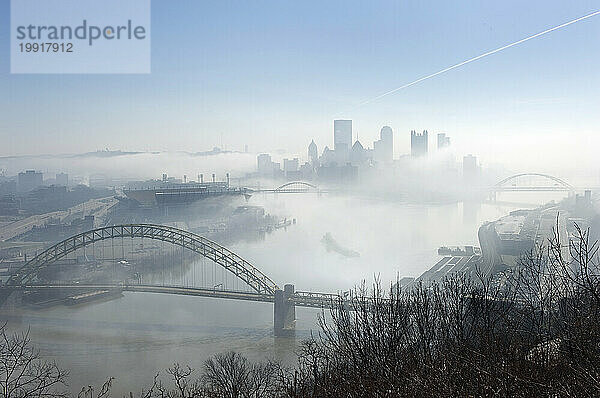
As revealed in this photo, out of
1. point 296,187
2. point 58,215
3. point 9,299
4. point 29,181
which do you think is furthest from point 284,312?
point 29,181

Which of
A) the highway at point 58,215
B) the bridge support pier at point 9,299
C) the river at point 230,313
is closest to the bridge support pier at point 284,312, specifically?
the river at point 230,313

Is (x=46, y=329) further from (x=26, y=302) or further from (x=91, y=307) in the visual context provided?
(x=26, y=302)

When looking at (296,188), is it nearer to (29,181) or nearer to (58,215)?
(58,215)

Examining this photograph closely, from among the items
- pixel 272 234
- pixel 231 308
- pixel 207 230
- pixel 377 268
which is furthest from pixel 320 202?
pixel 231 308

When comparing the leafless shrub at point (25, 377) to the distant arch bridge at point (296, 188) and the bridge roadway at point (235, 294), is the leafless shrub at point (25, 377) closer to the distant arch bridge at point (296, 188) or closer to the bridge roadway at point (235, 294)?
the bridge roadway at point (235, 294)

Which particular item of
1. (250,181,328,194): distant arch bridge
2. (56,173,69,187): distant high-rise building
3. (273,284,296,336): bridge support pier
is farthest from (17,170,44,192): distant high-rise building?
(273,284,296,336): bridge support pier

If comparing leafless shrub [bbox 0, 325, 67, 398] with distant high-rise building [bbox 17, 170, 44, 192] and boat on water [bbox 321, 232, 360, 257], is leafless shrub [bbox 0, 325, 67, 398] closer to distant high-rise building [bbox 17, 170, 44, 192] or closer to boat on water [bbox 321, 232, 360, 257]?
boat on water [bbox 321, 232, 360, 257]

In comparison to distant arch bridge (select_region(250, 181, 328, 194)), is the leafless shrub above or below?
below
